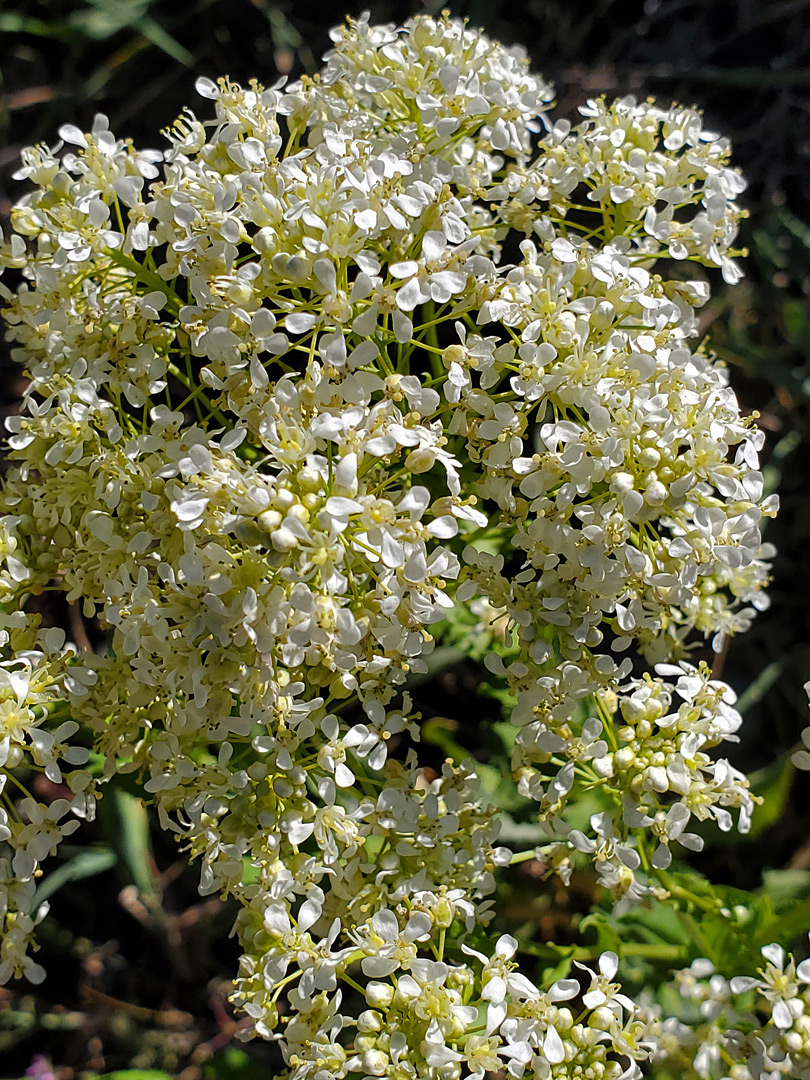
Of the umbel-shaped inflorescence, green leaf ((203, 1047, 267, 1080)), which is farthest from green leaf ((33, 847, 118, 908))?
the umbel-shaped inflorescence

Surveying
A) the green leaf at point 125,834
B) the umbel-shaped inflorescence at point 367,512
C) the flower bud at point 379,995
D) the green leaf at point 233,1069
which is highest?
the umbel-shaped inflorescence at point 367,512

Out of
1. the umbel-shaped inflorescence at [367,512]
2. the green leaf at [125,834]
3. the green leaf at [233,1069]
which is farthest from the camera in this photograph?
the green leaf at [125,834]

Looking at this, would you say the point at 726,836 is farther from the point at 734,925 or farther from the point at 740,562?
the point at 740,562

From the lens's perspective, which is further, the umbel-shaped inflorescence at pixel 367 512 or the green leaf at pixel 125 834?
the green leaf at pixel 125 834

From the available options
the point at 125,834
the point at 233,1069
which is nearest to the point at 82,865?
the point at 125,834

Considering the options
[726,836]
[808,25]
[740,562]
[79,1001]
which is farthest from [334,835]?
[808,25]

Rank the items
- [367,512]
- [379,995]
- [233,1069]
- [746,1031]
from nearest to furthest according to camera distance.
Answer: [367,512]
[379,995]
[746,1031]
[233,1069]

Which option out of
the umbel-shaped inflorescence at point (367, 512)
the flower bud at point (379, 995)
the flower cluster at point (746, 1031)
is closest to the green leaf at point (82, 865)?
the umbel-shaped inflorescence at point (367, 512)

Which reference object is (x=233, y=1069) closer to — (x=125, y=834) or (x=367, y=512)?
(x=125, y=834)

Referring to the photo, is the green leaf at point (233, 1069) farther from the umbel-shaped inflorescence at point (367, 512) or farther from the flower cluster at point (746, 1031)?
the flower cluster at point (746, 1031)
